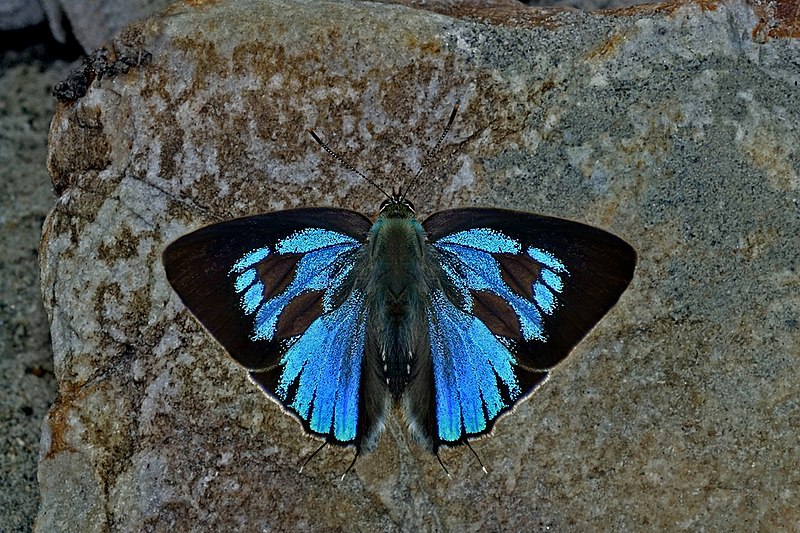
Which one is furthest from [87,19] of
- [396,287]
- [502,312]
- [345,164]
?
[502,312]

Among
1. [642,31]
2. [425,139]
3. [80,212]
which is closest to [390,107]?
[425,139]

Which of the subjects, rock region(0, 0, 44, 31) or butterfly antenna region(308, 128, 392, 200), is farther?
rock region(0, 0, 44, 31)

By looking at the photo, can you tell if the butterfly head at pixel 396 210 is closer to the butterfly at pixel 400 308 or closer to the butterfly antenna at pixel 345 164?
the butterfly at pixel 400 308

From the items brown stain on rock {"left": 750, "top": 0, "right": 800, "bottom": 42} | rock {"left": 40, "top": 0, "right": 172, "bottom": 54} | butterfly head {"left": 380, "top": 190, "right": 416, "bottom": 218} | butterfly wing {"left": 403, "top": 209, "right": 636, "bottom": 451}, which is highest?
brown stain on rock {"left": 750, "top": 0, "right": 800, "bottom": 42}

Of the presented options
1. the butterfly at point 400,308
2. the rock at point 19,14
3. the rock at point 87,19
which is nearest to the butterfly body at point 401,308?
the butterfly at point 400,308

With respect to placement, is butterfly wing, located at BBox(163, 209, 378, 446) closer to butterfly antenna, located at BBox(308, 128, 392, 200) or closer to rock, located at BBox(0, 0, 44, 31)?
butterfly antenna, located at BBox(308, 128, 392, 200)

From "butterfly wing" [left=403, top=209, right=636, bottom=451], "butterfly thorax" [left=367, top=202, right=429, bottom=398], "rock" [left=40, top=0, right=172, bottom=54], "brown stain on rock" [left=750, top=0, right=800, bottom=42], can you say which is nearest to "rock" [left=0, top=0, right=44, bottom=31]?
"rock" [left=40, top=0, right=172, bottom=54]

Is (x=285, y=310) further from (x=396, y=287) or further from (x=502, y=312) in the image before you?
(x=502, y=312)

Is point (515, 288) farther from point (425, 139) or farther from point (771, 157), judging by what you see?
point (771, 157)
